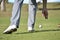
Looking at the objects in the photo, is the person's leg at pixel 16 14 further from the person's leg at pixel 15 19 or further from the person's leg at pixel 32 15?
the person's leg at pixel 32 15

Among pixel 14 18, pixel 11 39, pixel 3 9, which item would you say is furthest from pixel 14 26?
pixel 3 9

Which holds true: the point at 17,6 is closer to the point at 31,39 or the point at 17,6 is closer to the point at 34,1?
the point at 34,1

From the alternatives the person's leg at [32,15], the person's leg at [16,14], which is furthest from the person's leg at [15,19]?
the person's leg at [32,15]

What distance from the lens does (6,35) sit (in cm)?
466

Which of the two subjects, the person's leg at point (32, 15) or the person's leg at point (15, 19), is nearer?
the person's leg at point (15, 19)

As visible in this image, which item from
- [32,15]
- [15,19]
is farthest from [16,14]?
[32,15]

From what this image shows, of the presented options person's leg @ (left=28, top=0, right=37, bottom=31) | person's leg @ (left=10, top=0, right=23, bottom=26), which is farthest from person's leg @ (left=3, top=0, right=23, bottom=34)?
person's leg @ (left=28, top=0, right=37, bottom=31)

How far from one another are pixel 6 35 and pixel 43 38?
687 millimetres

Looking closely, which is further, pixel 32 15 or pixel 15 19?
pixel 32 15

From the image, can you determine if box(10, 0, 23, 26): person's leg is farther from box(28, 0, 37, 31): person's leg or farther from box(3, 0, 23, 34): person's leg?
box(28, 0, 37, 31): person's leg

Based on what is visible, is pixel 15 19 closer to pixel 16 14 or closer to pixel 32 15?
pixel 16 14

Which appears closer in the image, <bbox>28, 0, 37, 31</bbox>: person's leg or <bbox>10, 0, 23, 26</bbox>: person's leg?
<bbox>10, 0, 23, 26</bbox>: person's leg

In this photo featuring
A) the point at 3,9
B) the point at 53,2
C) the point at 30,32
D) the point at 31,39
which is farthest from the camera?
the point at 53,2

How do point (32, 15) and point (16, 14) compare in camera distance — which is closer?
point (16, 14)
